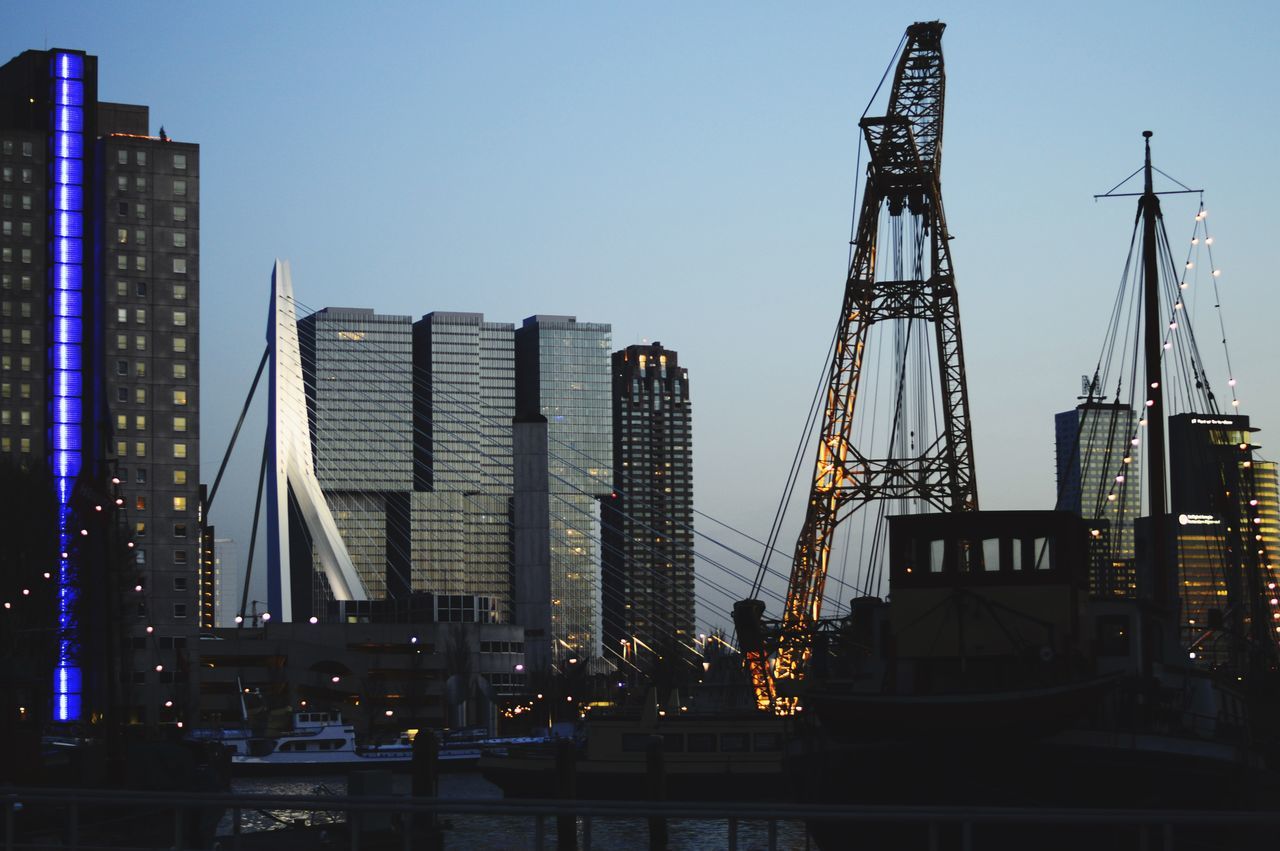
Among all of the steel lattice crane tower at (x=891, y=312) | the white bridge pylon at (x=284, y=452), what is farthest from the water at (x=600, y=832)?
the white bridge pylon at (x=284, y=452)

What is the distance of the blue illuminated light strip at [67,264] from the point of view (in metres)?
141

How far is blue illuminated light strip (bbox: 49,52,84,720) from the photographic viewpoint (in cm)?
14112

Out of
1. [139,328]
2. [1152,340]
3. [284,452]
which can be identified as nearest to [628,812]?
[1152,340]

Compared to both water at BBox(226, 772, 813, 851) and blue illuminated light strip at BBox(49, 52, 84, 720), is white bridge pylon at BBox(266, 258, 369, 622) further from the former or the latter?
water at BBox(226, 772, 813, 851)

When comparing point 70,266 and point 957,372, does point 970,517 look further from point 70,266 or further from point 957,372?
point 70,266

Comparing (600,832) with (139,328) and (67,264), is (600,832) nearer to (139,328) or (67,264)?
(67,264)

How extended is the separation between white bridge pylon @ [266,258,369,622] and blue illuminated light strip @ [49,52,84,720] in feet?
58.2

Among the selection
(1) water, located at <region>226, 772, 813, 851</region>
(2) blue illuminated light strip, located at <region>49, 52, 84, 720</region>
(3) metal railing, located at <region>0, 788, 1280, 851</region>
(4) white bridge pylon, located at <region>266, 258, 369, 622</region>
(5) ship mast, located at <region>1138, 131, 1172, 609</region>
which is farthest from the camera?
(2) blue illuminated light strip, located at <region>49, 52, 84, 720</region>

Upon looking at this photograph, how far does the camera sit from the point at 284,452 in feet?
437

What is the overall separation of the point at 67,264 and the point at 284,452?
29.8 meters

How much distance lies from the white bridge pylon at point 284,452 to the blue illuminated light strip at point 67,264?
17.8 meters

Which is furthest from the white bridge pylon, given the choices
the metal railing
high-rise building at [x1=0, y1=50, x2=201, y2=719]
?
the metal railing

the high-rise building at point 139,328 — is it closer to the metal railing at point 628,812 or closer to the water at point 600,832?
the water at point 600,832

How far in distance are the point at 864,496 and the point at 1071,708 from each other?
3984cm
